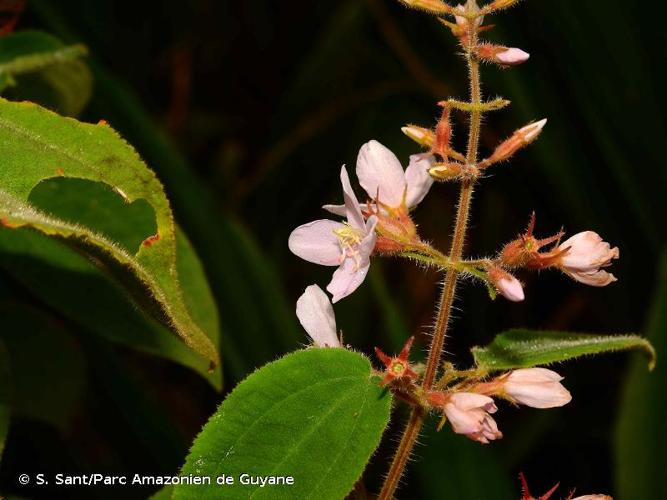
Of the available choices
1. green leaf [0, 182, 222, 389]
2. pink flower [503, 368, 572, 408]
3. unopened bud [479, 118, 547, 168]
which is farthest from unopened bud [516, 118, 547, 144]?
green leaf [0, 182, 222, 389]

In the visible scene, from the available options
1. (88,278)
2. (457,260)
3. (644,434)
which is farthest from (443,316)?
(644,434)

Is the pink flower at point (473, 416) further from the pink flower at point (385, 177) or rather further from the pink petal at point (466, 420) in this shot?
the pink flower at point (385, 177)

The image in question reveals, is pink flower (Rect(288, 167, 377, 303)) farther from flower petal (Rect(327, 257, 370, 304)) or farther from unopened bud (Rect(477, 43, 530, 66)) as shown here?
unopened bud (Rect(477, 43, 530, 66))

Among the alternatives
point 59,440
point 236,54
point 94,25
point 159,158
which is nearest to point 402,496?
point 59,440

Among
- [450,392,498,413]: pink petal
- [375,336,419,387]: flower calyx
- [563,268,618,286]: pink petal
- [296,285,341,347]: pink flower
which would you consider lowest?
[450,392,498,413]: pink petal

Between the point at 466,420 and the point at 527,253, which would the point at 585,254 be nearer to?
the point at 527,253

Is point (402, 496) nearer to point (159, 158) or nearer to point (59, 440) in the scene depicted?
point (59, 440)
